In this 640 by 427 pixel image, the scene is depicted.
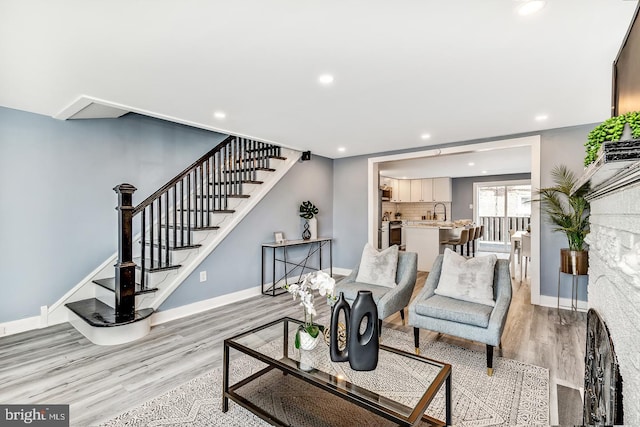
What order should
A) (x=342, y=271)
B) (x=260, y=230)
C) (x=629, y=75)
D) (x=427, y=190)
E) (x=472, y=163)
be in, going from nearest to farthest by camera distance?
1. (x=629, y=75)
2. (x=260, y=230)
3. (x=342, y=271)
4. (x=472, y=163)
5. (x=427, y=190)

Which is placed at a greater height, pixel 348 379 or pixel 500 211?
pixel 500 211

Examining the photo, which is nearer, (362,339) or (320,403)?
(362,339)

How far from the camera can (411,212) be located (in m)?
10.3

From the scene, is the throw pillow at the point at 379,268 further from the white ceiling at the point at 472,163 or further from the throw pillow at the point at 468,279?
the white ceiling at the point at 472,163

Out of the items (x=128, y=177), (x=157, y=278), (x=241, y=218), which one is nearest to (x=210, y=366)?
(x=157, y=278)

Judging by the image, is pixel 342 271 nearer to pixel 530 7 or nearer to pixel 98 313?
pixel 98 313

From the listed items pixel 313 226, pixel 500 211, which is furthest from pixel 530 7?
pixel 500 211

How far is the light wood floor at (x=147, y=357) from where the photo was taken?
2.13 m

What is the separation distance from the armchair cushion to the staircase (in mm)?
2666

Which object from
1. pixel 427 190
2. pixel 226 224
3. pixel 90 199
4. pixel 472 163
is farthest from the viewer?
pixel 427 190

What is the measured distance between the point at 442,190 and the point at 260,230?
261 inches

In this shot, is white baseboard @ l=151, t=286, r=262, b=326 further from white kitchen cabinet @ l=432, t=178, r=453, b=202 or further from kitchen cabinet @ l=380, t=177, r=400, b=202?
white kitchen cabinet @ l=432, t=178, r=453, b=202

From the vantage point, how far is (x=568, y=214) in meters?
3.83

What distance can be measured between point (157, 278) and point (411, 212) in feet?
27.5
